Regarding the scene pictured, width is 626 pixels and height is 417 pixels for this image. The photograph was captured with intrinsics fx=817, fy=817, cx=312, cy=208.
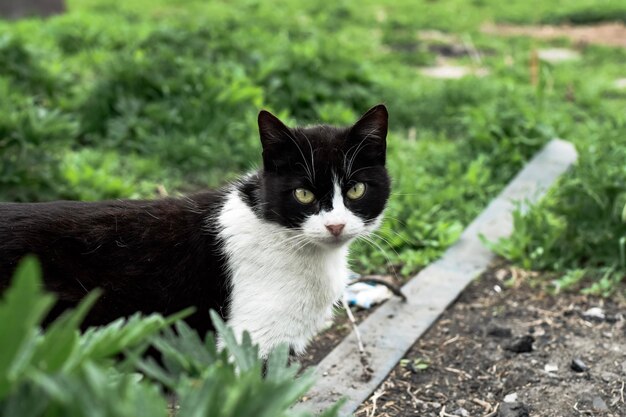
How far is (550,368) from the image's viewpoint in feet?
10.9

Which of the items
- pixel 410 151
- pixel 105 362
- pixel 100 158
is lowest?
pixel 410 151

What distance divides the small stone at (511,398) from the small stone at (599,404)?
0.28 m

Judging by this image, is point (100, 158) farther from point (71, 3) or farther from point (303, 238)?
point (71, 3)

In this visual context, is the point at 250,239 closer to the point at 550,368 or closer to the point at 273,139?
the point at 273,139

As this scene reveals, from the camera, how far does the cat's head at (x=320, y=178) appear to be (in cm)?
285

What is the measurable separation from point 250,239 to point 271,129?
0.40 metres

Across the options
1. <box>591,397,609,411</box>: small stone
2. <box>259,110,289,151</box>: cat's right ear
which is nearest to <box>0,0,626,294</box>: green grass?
<box>259,110,289,151</box>: cat's right ear

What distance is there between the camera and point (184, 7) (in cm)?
1150

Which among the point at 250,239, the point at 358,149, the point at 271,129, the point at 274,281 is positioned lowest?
the point at 274,281

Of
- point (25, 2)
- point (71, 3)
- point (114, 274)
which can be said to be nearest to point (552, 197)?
point (114, 274)

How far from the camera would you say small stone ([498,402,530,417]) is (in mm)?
2934

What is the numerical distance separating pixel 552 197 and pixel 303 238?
6.64 feet

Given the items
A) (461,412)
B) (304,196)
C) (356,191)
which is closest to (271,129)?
(304,196)

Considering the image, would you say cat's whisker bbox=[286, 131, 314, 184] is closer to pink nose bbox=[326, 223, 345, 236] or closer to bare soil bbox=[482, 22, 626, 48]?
pink nose bbox=[326, 223, 345, 236]
